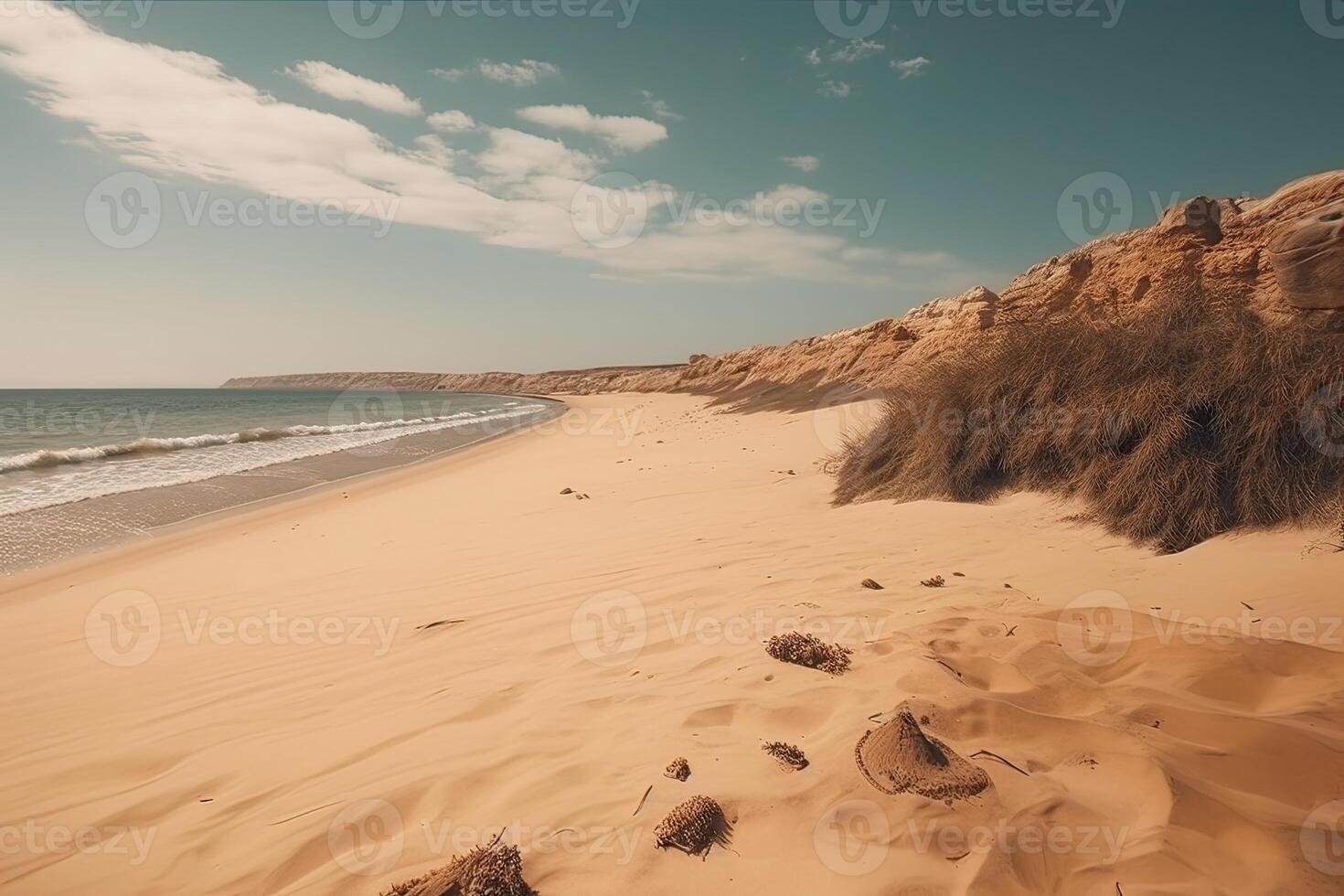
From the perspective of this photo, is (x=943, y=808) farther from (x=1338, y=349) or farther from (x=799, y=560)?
(x=1338, y=349)

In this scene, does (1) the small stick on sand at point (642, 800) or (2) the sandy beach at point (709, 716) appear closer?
(2) the sandy beach at point (709, 716)

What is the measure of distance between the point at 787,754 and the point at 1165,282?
33.2 feet

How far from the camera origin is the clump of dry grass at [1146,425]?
4062mm

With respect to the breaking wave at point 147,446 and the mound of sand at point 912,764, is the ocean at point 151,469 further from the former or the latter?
the mound of sand at point 912,764

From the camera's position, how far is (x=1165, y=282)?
29.0 ft

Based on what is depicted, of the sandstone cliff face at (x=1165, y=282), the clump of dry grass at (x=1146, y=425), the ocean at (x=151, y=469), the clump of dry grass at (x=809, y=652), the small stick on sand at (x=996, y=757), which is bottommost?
the ocean at (x=151, y=469)

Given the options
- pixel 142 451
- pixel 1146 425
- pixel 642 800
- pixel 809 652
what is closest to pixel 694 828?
pixel 642 800

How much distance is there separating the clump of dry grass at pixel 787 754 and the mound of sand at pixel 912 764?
0.19 m

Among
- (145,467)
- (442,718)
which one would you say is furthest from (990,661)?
(145,467)

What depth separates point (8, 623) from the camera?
→ 191 inches

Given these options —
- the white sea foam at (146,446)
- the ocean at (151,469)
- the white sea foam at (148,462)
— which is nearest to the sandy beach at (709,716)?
the ocean at (151,469)

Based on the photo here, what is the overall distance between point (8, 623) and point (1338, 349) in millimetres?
10346

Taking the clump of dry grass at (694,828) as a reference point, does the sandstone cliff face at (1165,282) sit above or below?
above

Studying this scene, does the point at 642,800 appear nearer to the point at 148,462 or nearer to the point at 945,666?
the point at 945,666
